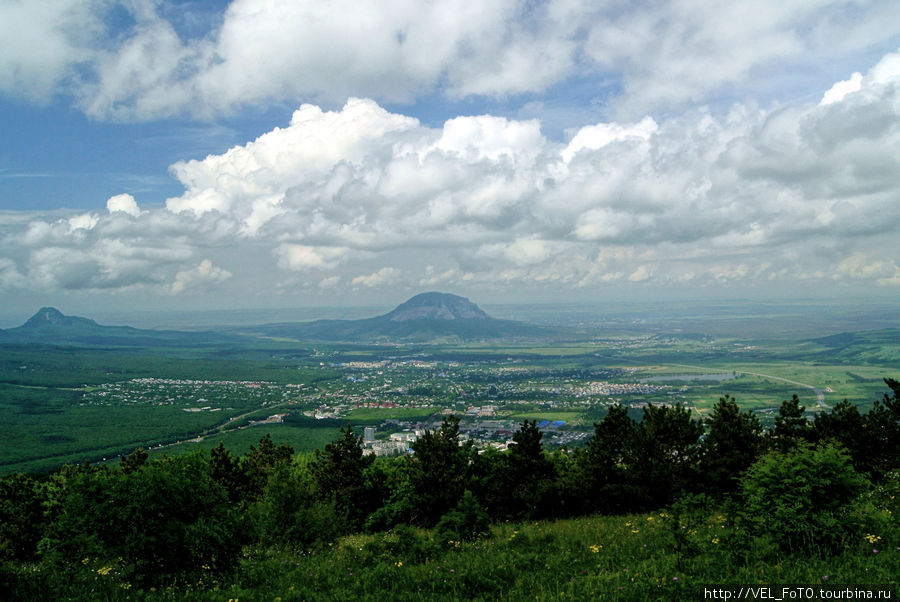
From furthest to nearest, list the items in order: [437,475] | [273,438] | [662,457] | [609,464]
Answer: [273,438]
[437,475]
[609,464]
[662,457]

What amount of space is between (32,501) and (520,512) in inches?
1111

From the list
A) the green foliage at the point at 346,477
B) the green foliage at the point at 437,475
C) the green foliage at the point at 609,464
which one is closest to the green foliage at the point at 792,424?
the green foliage at the point at 609,464

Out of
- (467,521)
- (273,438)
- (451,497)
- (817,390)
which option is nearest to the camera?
(467,521)

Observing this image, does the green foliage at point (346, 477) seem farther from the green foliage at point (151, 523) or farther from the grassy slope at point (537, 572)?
the green foliage at point (151, 523)

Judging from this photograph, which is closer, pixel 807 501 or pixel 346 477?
pixel 807 501

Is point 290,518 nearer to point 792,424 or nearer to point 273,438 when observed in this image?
point 792,424

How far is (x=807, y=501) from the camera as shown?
8953 millimetres

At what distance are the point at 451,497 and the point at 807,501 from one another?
1682cm

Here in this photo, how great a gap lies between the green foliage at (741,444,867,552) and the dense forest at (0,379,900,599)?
3 centimetres

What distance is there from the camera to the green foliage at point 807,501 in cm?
877

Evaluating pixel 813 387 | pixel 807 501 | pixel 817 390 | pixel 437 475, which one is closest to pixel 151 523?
pixel 807 501

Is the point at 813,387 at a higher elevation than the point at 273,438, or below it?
higher

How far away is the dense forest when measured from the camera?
346 inches

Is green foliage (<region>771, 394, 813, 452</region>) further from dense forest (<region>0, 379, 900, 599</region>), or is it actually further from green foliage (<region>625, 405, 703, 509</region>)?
green foliage (<region>625, 405, 703, 509</region>)
